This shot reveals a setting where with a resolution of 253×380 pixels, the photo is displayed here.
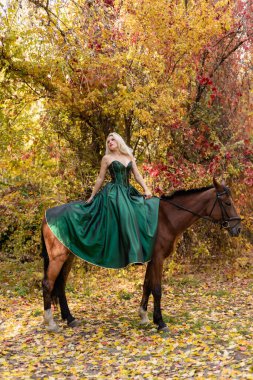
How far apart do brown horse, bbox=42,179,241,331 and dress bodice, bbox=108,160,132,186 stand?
0.57m

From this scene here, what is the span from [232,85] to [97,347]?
6872mm

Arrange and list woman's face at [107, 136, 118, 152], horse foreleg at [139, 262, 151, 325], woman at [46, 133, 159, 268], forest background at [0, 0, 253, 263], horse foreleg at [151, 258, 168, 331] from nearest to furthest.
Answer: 1. woman at [46, 133, 159, 268]
2. horse foreleg at [151, 258, 168, 331]
3. woman's face at [107, 136, 118, 152]
4. horse foreleg at [139, 262, 151, 325]
5. forest background at [0, 0, 253, 263]

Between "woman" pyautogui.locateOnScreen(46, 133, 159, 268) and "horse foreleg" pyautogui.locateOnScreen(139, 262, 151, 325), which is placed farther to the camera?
"horse foreleg" pyautogui.locateOnScreen(139, 262, 151, 325)

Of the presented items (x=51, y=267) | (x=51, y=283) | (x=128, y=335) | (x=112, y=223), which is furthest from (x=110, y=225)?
(x=128, y=335)

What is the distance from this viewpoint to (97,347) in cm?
529

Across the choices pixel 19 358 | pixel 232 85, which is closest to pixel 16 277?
pixel 19 358

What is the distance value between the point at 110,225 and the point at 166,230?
0.73 metres

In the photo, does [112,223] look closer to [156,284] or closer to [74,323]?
[156,284]

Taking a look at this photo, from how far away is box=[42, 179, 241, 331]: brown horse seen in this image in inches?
233

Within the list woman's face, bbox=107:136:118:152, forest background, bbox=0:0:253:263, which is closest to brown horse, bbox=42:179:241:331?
woman's face, bbox=107:136:118:152

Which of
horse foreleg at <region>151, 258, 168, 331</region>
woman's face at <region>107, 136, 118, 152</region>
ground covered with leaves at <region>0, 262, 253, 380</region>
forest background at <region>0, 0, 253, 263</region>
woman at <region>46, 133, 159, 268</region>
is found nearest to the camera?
ground covered with leaves at <region>0, 262, 253, 380</region>

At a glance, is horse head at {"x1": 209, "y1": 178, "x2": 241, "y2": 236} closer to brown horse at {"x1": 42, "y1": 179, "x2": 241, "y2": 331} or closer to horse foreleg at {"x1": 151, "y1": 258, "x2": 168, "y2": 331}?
brown horse at {"x1": 42, "y1": 179, "x2": 241, "y2": 331}

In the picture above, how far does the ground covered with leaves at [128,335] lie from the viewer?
4.54m

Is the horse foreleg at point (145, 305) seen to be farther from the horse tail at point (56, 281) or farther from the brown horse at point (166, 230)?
the horse tail at point (56, 281)
